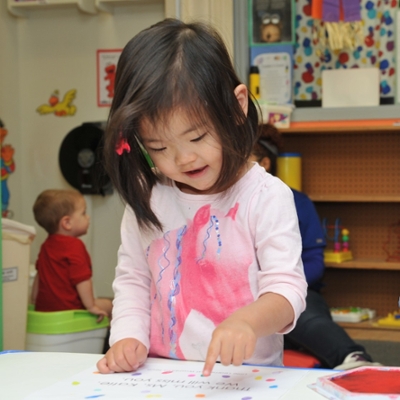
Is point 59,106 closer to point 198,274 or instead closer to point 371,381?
point 198,274

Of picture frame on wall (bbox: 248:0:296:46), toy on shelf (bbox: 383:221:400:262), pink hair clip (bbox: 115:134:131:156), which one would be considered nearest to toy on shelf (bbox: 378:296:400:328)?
toy on shelf (bbox: 383:221:400:262)

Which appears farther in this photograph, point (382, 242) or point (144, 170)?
point (382, 242)

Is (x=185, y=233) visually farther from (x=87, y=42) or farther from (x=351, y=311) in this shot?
(x=87, y=42)

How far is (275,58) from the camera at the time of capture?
3432 mm

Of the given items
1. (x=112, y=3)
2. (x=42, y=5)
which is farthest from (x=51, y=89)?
(x=112, y=3)

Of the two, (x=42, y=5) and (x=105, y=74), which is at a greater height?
(x=42, y=5)

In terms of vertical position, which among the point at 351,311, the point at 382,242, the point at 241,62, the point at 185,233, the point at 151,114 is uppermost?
the point at 241,62

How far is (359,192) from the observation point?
135 inches

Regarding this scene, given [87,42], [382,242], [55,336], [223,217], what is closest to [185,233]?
[223,217]

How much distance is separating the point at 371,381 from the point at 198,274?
343mm

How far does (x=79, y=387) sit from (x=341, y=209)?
270cm

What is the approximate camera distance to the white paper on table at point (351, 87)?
3.34 metres

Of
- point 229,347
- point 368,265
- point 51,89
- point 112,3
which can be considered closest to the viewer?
point 229,347

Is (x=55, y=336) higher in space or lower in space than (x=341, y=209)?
lower
